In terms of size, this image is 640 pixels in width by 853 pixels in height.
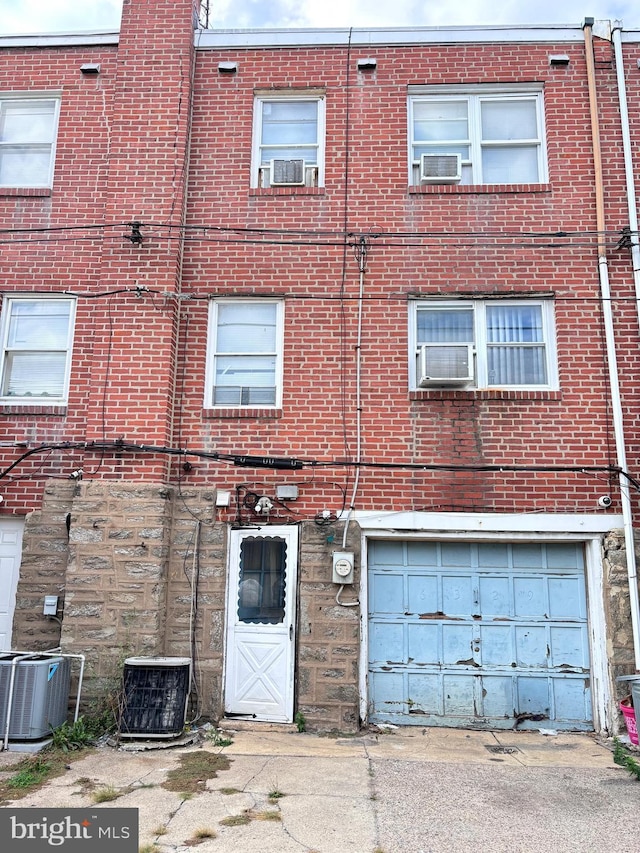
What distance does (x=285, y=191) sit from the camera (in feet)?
29.2

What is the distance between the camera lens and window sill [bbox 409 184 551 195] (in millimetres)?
8750

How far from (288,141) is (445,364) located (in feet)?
12.8

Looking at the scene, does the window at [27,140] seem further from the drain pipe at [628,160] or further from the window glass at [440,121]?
the drain pipe at [628,160]

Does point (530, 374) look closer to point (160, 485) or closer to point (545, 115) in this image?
point (545, 115)

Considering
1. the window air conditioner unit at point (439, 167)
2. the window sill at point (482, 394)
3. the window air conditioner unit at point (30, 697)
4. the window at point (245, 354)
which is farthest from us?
the window air conditioner unit at point (439, 167)

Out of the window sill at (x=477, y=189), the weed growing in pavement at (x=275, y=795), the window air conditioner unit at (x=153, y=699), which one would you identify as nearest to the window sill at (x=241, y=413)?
the window air conditioner unit at (x=153, y=699)

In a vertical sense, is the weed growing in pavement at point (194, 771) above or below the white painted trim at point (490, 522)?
below

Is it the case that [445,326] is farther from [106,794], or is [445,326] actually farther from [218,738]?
[106,794]

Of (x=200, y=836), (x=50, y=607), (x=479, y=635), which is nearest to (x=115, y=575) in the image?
(x=50, y=607)

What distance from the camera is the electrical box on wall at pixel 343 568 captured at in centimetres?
775

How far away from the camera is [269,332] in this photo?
28.5 ft

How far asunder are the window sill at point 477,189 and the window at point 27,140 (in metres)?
5.10

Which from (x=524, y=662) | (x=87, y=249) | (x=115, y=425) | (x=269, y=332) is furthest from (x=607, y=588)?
(x=87, y=249)

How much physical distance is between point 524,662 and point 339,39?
8.57 m
